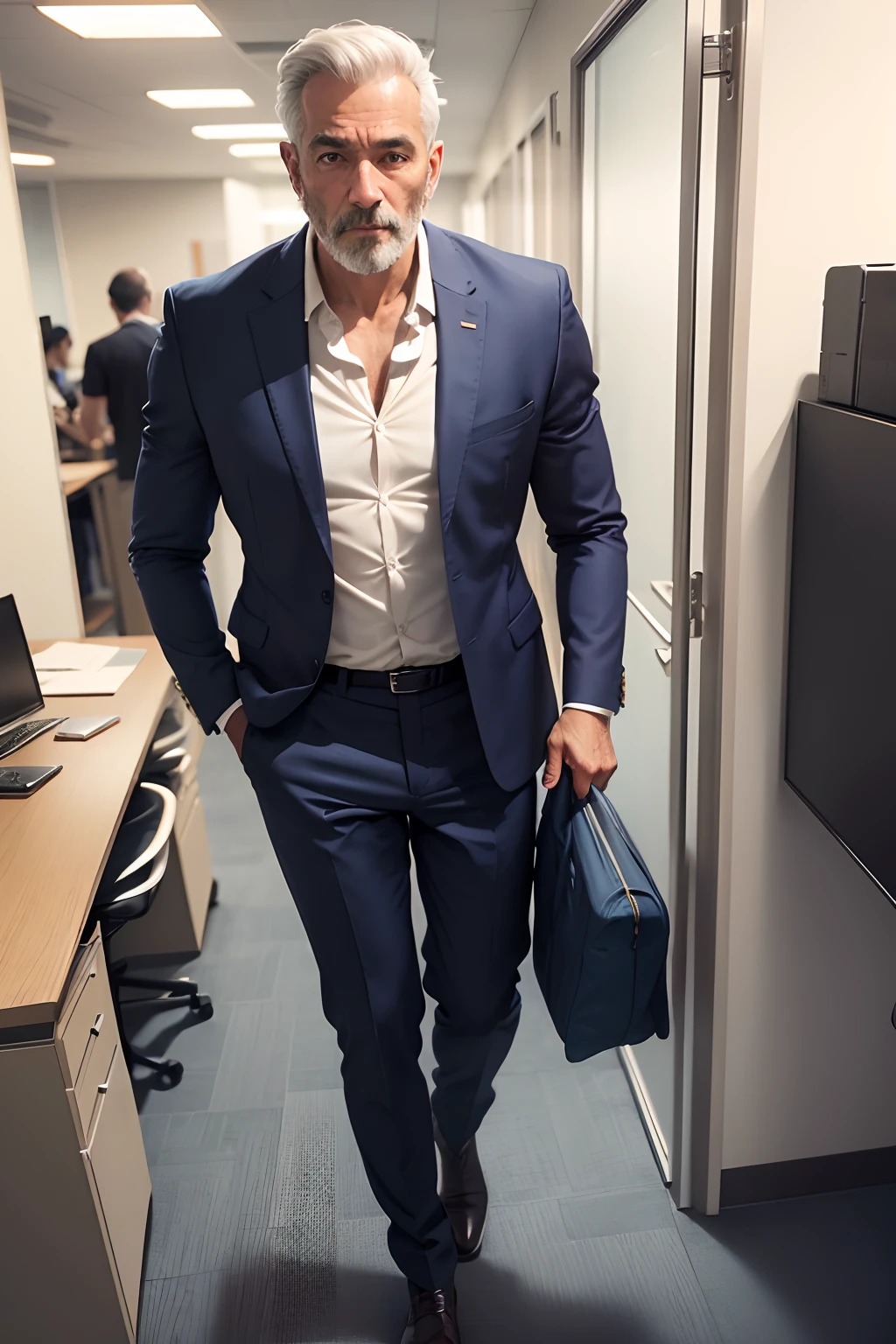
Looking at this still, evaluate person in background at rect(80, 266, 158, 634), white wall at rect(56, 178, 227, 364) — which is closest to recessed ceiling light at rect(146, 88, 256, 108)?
white wall at rect(56, 178, 227, 364)

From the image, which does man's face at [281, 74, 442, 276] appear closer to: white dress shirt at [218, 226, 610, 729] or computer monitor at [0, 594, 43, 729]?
white dress shirt at [218, 226, 610, 729]

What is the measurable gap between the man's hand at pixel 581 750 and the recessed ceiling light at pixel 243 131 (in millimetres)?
3123

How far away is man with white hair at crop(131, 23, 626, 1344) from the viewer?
143 centimetres

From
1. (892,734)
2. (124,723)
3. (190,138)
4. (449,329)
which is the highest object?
(190,138)

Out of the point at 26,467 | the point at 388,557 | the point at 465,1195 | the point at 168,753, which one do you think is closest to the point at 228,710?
the point at 388,557

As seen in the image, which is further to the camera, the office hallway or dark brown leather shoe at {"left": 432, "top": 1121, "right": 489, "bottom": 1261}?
dark brown leather shoe at {"left": 432, "top": 1121, "right": 489, "bottom": 1261}

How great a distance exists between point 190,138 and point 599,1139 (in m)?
3.58

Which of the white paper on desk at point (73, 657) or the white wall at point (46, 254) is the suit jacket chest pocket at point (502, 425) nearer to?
the white paper on desk at point (73, 657)

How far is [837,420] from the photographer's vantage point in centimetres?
137

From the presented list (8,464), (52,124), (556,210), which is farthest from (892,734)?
(52,124)

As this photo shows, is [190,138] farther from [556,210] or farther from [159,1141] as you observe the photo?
[159,1141]

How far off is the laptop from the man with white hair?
3.11ft

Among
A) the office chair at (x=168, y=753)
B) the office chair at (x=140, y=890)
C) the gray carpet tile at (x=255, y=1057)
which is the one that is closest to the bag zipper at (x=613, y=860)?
the office chair at (x=140, y=890)

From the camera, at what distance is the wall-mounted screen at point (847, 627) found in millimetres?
1324
